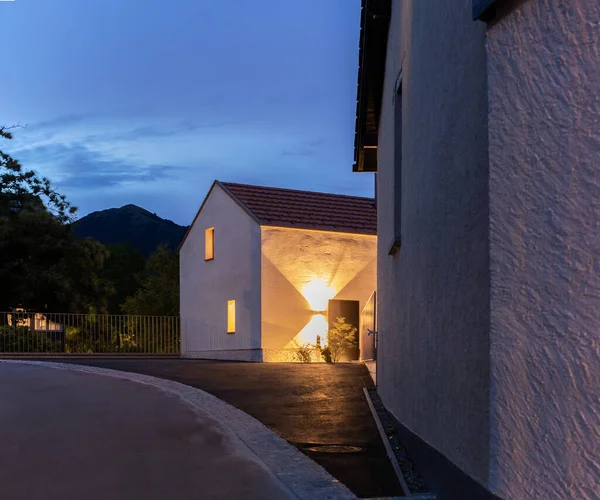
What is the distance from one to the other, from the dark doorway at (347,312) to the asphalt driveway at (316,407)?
7130 millimetres

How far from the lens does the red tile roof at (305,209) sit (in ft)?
74.2

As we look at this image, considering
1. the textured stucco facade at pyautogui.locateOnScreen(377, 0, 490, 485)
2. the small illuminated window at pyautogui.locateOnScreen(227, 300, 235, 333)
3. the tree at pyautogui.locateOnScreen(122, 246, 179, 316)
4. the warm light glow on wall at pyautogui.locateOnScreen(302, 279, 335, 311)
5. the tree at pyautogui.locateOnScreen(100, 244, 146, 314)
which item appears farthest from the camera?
the tree at pyautogui.locateOnScreen(100, 244, 146, 314)

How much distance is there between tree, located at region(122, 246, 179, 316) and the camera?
45.6m

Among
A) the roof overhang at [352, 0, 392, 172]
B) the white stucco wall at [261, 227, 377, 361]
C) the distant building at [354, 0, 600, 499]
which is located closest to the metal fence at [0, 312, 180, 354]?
the white stucco wall at [261, 227, 377, 361]

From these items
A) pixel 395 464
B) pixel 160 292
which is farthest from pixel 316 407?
pixel 160 292

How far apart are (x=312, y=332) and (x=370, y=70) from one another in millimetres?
11987

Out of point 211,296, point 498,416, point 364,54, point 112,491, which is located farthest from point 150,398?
point 211,296

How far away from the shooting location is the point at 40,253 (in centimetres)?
2998

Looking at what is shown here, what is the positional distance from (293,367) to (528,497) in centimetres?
→ 1155

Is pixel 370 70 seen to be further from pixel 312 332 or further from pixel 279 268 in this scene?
pixel 312 332

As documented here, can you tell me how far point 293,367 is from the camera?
588 inches

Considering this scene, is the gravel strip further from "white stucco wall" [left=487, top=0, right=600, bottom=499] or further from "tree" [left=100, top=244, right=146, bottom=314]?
"tree" [left=100, top=244, right=146, bottom=314]

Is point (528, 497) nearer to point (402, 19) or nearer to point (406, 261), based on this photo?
point (406, 261)

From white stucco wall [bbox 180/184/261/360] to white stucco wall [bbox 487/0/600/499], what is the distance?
1829cm
